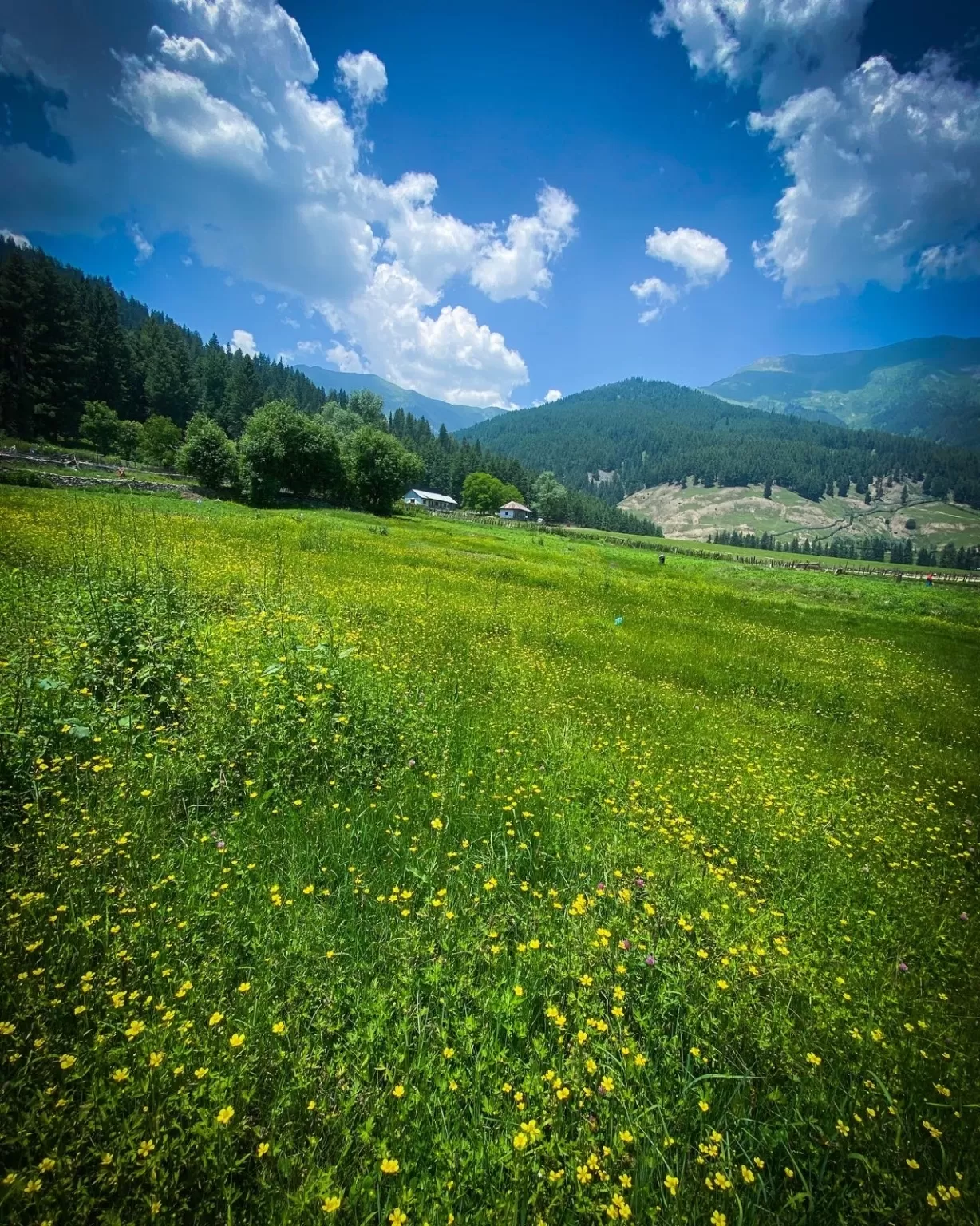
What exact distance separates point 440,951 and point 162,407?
5105 inches

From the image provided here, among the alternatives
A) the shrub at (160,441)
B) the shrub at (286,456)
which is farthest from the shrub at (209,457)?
the shrub at (160,441)

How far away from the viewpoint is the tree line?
63.4 m

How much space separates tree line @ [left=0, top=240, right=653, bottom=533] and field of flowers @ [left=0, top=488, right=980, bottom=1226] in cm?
5958

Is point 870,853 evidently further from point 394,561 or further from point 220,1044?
point 394,561

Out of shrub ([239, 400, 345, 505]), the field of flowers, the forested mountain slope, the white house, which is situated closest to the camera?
the field of flowers

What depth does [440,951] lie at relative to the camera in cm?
414

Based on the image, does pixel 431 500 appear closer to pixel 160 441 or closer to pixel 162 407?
pixel 162 407

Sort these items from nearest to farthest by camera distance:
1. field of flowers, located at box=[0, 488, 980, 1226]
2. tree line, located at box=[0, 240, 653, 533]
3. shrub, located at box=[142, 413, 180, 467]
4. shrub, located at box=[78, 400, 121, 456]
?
1. field of flowers, located at box=[0, 488, 980, 1226]
2. tree line, located at box=[0, 240, 653, 533]
3. shrub, located at box=[78, 400, 121, 456]
4. shrub, located at box=[142, 413, 180, 467]

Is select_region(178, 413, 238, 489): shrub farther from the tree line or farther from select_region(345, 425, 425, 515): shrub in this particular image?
select_region(345, 425, 425, 515): shrub

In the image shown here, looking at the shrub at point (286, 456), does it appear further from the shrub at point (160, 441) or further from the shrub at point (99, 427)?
the shrub at point (99, 427)

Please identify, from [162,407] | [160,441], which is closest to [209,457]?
[160,441]

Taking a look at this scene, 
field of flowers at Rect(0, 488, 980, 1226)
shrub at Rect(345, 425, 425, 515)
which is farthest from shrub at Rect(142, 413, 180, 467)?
field of flowers at Rect(0, 488, 980, 1226)

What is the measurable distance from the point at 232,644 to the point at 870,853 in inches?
412

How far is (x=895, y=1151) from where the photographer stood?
10.5 ft
